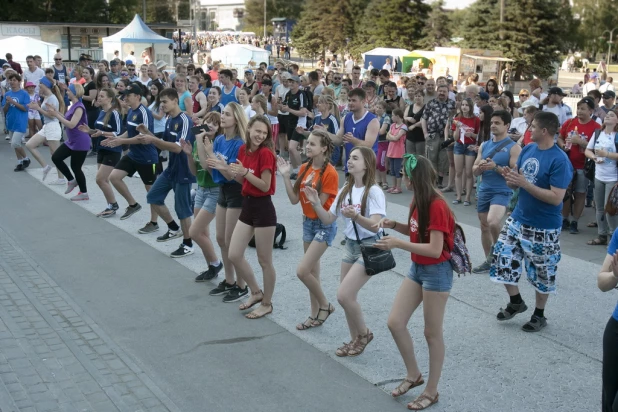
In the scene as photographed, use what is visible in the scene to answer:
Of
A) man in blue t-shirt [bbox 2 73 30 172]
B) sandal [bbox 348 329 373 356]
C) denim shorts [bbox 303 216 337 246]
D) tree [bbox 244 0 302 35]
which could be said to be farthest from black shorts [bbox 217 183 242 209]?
tree [bbox 244 0 302 35]

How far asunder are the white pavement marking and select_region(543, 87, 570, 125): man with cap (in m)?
3.26

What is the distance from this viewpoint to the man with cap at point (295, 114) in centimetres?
1352

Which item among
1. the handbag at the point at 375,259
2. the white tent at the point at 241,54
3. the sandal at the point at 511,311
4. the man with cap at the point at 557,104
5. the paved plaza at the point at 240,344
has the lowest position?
the paved plaza at the point at 240,344

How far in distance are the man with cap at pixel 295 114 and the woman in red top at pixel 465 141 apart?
3.12m

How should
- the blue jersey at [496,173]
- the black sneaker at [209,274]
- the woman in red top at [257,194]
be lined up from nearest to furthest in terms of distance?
the woman in red top at [257,194], the blue jersey at [496,173], the black sneaker at [209,274]

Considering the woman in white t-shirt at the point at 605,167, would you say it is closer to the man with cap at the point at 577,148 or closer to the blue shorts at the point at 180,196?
the man with cap at the point at 577,148

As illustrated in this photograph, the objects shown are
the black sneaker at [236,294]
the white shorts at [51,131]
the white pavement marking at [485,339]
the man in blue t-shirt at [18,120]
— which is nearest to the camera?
the white pavement marking at [485,339]

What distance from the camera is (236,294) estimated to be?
736cm

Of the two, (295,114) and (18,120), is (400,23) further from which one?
(18,120)

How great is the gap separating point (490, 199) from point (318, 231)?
249 centimetres

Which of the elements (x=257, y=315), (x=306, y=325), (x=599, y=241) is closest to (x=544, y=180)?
(x=306, y=325)

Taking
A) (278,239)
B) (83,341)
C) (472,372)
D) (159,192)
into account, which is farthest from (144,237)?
(472,372)

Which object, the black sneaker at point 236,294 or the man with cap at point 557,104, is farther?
the man with cap at point 557,104

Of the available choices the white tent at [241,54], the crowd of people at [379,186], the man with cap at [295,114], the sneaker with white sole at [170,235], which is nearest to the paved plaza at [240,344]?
the crowd of people at [379,186]
